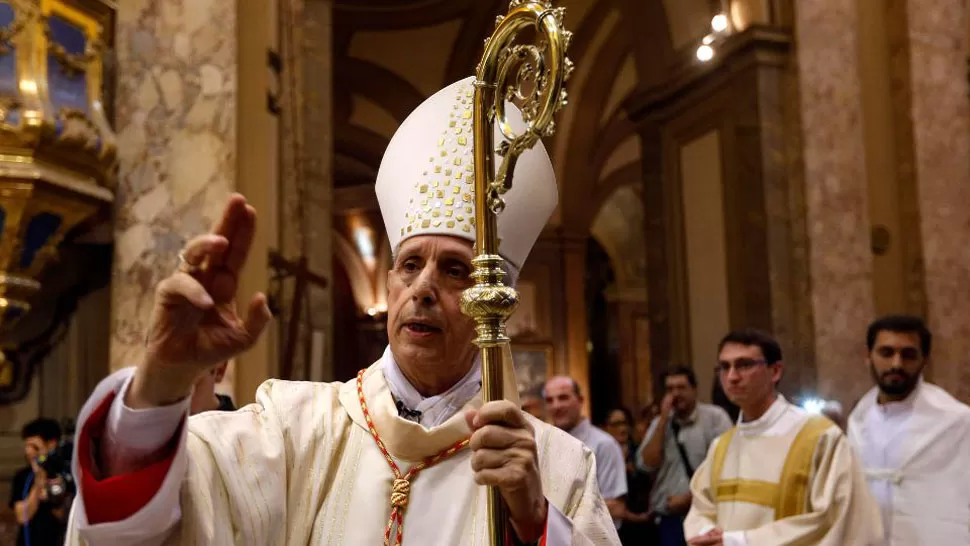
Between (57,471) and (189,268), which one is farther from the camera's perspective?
(57,471)

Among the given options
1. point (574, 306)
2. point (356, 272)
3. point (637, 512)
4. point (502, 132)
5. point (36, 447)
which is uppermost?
point (356, 272)

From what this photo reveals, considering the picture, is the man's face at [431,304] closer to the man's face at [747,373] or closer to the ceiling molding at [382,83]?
the man's face at [747,373]

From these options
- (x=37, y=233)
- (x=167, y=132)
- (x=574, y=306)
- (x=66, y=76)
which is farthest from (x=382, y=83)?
(x=37, y=233)

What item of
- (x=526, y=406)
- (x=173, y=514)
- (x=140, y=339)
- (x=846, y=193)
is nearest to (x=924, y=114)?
(x=846, y=193)

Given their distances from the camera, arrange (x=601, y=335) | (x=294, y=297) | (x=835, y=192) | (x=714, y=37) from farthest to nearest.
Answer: (x=601, y=335) → (x=714, y=37) → (x=835, y=192) → (x=294, y=297)

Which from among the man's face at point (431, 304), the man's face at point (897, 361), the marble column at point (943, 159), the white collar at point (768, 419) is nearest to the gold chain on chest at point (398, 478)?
the man's face at point (431, 304)

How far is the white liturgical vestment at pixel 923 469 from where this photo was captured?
444cm

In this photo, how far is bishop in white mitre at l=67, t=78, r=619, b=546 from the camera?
1452 millimetres

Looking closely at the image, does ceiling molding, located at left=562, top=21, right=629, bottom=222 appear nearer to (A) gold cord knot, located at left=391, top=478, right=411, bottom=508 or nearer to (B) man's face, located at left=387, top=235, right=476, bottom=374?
(B) man's face, located at left=387, top=235, right=476, bottom=374

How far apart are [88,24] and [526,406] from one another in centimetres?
413

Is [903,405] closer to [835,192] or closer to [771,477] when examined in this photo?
[771,477]

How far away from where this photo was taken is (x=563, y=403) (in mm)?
6105

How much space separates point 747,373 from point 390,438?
2.75 meters

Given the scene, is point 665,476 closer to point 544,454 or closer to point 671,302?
point 671,302
